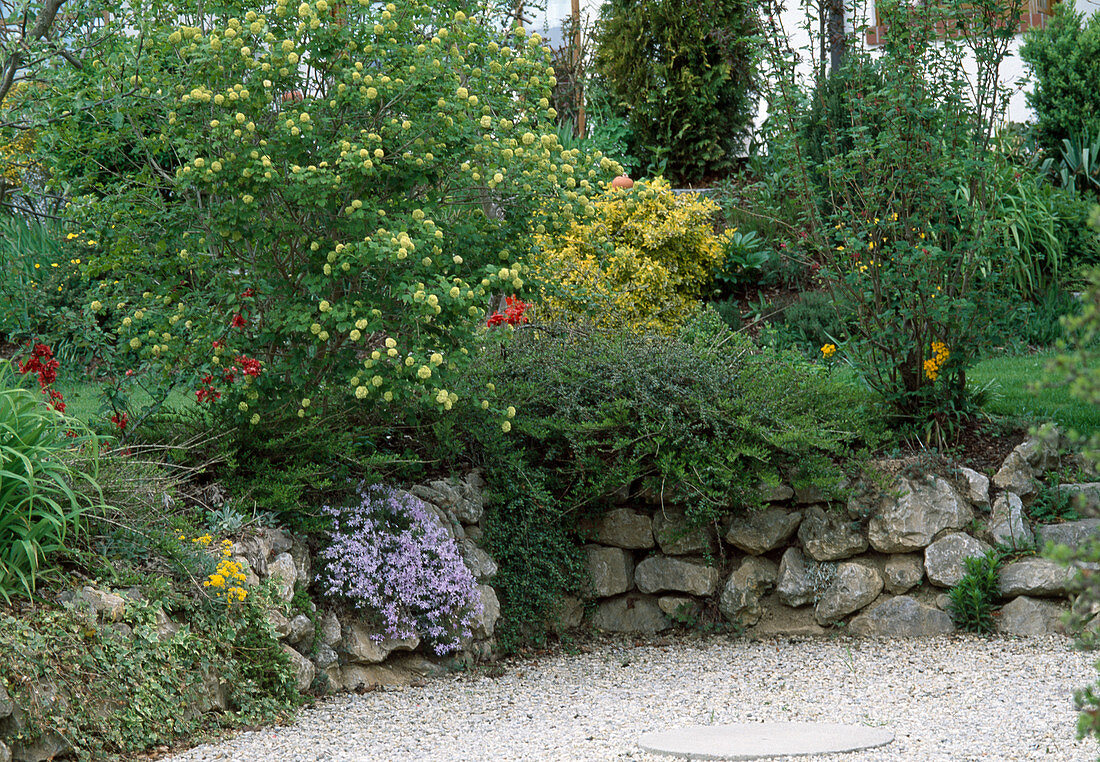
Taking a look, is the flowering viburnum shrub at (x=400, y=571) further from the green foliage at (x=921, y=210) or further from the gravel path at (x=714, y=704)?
the green foliage at (x=921, y=210)

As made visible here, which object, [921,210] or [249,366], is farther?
[921,210]

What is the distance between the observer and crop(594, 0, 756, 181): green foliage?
9359mm

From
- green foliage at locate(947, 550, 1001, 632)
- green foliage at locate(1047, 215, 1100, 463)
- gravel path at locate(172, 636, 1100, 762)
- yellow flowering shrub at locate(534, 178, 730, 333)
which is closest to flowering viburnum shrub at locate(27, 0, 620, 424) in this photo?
gravel path at locate(172, 636, 1100, 762)

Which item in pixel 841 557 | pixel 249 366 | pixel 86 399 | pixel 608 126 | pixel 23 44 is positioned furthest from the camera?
pixel 608 126

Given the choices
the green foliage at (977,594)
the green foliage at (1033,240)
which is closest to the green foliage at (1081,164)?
the green foliage at (1033,240)

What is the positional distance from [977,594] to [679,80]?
611 cm

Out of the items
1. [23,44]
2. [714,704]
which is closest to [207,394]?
[23,44]

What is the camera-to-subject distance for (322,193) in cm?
384

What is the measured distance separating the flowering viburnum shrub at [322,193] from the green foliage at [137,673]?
3.09 ft

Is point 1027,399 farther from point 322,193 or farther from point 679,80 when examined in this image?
point 679,80

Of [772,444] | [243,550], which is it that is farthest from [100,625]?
[772,444]

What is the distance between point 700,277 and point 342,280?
3.70m

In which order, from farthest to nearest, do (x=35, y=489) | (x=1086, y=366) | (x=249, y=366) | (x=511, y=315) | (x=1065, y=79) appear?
1. (x=1065, y=79)
2. (x=511, y=315)
3. (x=249, y=366)
4. (x=35, y=489)
5. (x=1086, y=366)

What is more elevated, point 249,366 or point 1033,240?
point 1033,240
